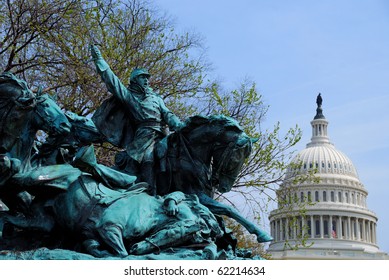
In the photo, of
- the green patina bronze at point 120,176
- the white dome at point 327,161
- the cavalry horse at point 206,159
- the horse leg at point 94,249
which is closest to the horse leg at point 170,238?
the green patina bronze at point 120,176

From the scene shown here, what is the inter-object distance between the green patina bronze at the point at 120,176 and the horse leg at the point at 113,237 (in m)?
0.01

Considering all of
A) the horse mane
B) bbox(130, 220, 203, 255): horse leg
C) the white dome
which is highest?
the white dome

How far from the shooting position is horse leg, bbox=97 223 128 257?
23.4ft

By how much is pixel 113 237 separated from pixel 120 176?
0.94 m

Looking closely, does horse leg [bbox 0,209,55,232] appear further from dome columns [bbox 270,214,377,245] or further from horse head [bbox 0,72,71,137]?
dome columns [bbox 270,214,377,245]

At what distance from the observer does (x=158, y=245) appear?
7.21 meters

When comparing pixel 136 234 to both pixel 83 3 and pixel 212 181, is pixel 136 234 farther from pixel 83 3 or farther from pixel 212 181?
pixel 83 3

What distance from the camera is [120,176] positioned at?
7902 millimetres

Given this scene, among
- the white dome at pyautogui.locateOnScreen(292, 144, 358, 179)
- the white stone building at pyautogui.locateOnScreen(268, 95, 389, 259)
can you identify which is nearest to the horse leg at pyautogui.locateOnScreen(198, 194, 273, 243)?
the white stone building at pyautogui.locateOnScreen(268, 95, 389, 259)

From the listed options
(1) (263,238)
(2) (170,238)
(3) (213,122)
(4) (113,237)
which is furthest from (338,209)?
(4) (113,237)

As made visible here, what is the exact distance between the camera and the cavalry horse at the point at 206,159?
807 cm

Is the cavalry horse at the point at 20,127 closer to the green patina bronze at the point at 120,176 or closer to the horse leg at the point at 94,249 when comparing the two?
the green patina bronze at the point at 120,176

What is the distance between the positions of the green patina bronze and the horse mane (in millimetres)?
12

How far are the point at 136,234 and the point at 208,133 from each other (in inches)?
60.0
